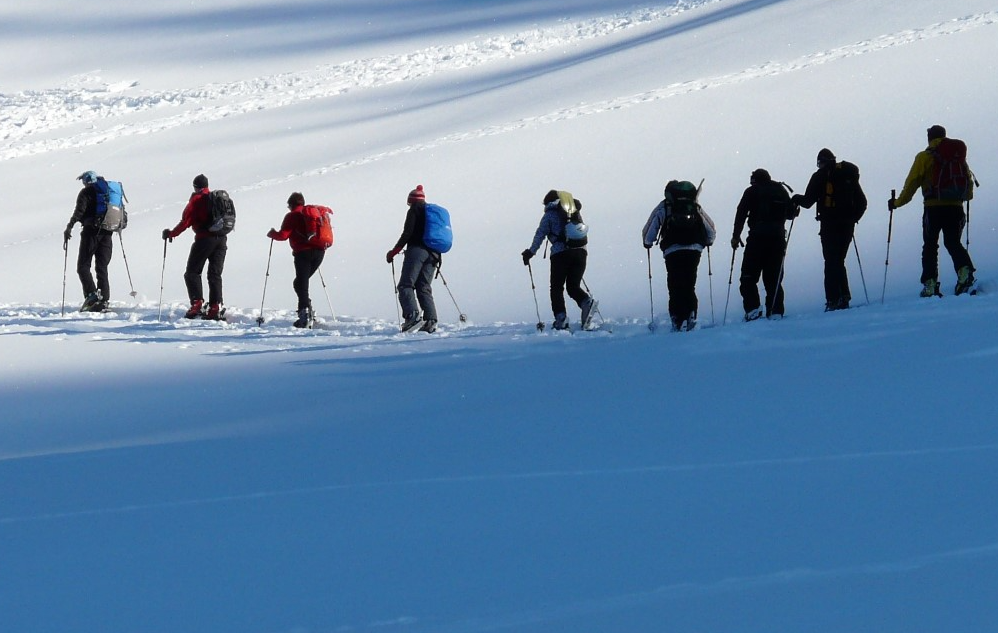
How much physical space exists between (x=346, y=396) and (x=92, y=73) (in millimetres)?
44905

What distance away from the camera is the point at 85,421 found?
712 centimetres

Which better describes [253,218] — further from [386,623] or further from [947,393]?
[386,623]

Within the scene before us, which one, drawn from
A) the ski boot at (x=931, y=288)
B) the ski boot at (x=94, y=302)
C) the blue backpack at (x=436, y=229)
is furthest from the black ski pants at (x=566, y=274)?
the ski boot at (x=94, y=302)

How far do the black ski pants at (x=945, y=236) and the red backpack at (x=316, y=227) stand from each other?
5174 mm

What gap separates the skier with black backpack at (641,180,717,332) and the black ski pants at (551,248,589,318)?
83 cm

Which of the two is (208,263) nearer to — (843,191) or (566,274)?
(566,274)

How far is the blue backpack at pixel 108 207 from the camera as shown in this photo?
39.0 ft

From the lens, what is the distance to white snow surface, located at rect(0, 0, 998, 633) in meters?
3.64

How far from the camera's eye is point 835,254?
30.5 ft

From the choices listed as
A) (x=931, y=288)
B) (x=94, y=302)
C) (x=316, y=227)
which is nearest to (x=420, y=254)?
(x=316, y=227)

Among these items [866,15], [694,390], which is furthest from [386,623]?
[866,15]

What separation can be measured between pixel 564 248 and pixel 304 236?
2.62m

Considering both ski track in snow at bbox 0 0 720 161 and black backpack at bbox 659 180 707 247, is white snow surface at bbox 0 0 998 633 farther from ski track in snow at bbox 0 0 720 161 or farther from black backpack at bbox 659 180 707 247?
ski track in snow at bbox 0 0 720 161

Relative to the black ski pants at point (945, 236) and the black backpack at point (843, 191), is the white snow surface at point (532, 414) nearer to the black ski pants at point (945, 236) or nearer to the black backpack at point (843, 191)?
the black ski pants at point (945, 236)
